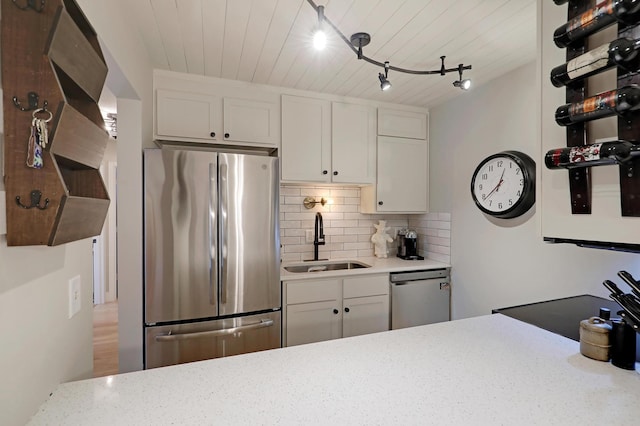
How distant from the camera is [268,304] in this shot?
84.4 inches

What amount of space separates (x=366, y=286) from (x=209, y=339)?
1226 millimetres

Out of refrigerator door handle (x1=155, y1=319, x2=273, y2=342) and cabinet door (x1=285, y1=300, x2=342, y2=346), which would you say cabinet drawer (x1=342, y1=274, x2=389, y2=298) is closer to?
cabinet door (x1=285, y1=300, x2=342, y2=346)

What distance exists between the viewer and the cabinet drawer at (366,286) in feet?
7.95

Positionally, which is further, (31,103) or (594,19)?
(594,19)

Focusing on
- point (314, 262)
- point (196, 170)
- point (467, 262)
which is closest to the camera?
point (196, 170)

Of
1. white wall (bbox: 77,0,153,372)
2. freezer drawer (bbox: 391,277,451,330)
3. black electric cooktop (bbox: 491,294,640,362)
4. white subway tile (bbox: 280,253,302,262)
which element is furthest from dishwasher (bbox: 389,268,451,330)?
white wall (bbox: 77,0,153,372)

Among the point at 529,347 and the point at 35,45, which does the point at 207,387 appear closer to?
the point at 35,45

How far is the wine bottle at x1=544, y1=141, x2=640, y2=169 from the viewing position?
747 millimetres

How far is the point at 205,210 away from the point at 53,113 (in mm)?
1289

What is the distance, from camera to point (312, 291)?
231 centimetres

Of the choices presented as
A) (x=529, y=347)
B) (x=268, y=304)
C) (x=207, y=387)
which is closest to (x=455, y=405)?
(x=529, y=347)

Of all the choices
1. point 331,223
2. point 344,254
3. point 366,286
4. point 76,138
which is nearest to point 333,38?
point 76,138

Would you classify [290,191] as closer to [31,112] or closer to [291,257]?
[291,257]

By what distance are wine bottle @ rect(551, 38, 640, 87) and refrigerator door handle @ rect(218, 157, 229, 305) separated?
172 cm
